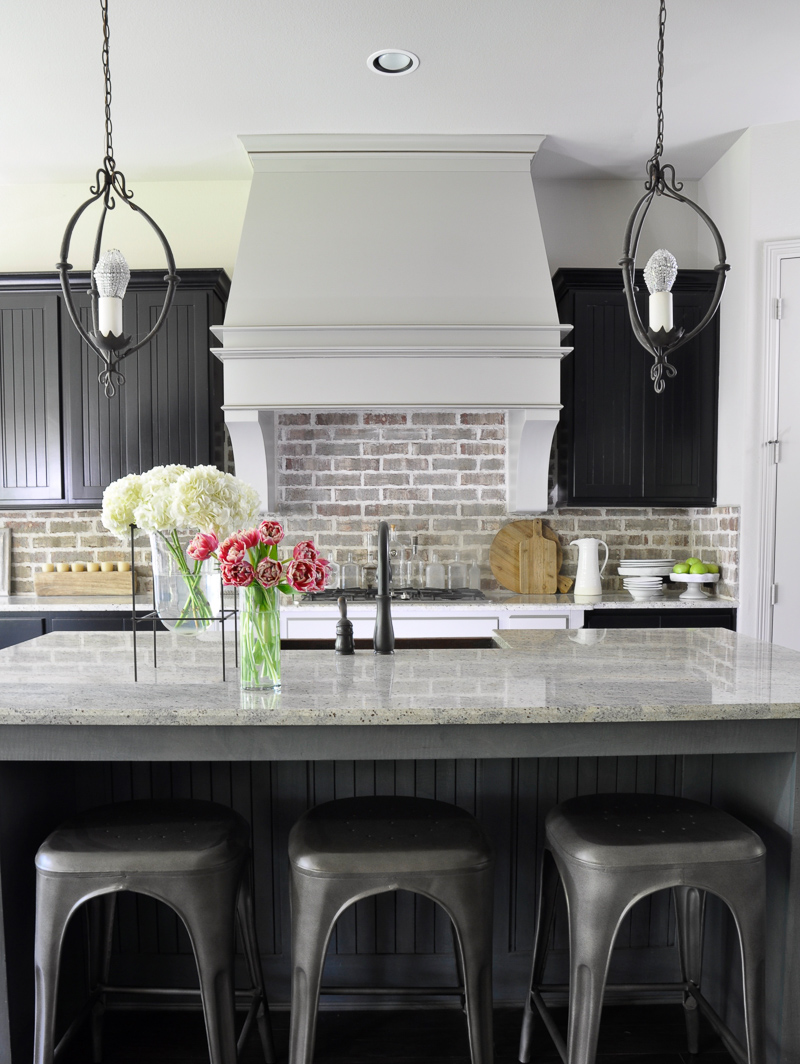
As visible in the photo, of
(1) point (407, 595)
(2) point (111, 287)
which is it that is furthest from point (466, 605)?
(2) point (111, 287)

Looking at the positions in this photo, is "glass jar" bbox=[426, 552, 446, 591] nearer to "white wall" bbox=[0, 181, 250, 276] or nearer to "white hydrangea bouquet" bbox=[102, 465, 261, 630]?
"white wall" bbox=[0, 181, 250, 276]

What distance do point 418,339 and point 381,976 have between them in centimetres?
252

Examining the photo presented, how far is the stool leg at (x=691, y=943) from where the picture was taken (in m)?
1.90

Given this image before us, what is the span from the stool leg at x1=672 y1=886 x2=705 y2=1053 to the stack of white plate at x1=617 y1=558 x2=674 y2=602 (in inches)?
73.5

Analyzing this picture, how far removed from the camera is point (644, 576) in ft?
12.5

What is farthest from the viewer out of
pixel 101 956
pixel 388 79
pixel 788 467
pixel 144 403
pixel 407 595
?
pixel 144 403

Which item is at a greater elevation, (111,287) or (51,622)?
(111,287)

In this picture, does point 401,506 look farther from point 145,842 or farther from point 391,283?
point 145,842

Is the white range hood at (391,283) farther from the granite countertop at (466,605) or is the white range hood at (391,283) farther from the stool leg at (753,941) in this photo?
the stool leg at (753,941)

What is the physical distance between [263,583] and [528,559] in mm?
2601

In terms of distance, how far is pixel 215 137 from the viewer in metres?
3.56

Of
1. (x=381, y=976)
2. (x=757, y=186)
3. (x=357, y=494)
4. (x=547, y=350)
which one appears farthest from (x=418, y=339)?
(x=381, y=976)

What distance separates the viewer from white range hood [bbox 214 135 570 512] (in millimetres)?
3527

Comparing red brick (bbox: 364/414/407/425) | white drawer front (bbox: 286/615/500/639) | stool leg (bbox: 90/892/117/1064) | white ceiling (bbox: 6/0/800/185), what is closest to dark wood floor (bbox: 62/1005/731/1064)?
stool leg (bbox: 90/892/117/1064)
